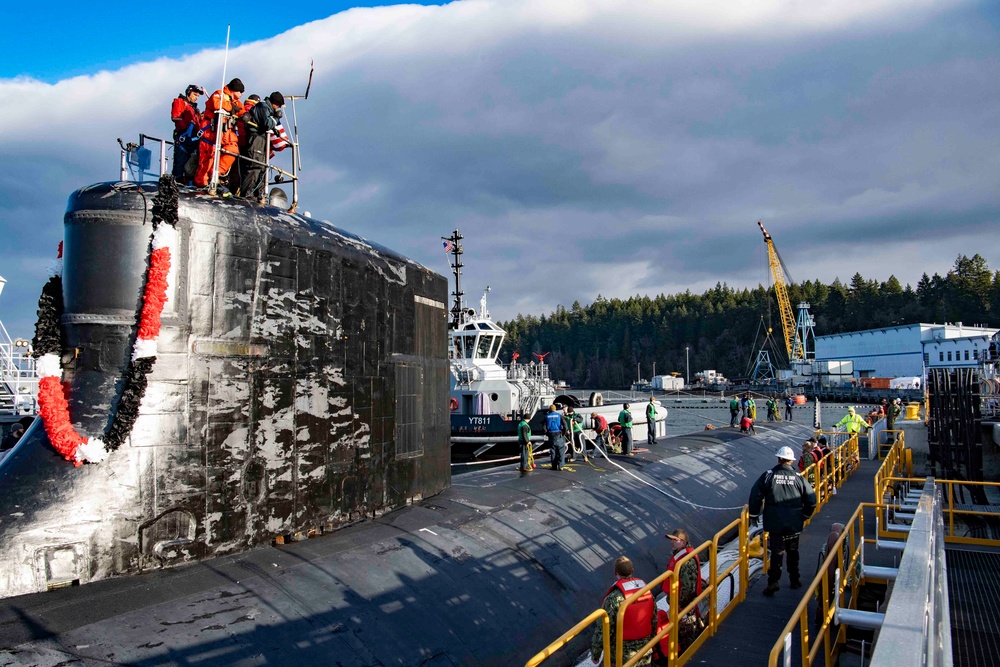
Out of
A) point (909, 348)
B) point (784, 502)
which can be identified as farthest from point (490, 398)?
point (909, 348)

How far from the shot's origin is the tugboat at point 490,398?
85.0 feet

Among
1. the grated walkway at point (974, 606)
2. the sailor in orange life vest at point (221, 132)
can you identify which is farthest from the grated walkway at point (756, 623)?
the sailor in orange life vest at point (221, 132)

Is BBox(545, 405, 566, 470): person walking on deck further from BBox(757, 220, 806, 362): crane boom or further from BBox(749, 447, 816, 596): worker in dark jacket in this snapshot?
BBox(757, 220, 806, 362): crane boom

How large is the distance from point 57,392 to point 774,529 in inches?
284

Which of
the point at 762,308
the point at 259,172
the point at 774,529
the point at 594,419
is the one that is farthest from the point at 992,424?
the point at 762,308

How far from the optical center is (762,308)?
426 ft

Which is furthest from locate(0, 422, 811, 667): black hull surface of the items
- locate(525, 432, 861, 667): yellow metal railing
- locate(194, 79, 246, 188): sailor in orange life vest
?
locate(194, 79, 246, 188): sailor in orange life vest

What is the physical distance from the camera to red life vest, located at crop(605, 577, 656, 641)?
18.0 ft

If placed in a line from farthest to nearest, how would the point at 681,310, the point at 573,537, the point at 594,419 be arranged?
the point at 681,310 → the point at 594,419 → the point at 573,537

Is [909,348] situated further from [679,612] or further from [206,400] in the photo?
[206,400]

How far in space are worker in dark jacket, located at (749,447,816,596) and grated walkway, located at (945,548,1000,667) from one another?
1696mm

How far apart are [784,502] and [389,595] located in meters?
4.37

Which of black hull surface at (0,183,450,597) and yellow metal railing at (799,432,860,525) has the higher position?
black hull surface at (0,183,450,597)

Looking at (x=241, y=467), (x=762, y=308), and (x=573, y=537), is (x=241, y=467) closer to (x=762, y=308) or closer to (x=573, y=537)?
(x=573, y=537)
